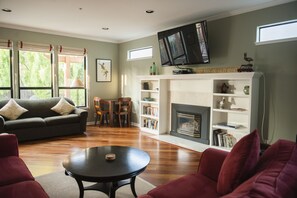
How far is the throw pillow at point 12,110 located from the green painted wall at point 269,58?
4.29 m

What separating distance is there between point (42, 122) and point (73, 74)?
194 centimetres

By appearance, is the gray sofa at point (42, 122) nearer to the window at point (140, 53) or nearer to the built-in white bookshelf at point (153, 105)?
the built-in white bookshelf at point (153, 105)

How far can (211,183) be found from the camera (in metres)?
1.83

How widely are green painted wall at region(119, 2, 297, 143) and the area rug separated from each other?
2326 millimetres

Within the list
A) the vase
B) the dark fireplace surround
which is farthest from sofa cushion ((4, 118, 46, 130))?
the vase

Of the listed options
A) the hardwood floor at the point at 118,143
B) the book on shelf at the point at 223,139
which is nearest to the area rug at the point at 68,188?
the hardwood floor at the point at 118,143

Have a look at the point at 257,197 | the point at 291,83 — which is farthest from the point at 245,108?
the point at 257,197

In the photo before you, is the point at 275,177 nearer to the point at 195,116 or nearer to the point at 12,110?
the point at 195,116

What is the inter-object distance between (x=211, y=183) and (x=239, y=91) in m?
2.56

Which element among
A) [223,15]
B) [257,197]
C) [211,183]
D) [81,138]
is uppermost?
[223,15]

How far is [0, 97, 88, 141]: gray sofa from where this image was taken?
448cm

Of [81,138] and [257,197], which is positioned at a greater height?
[257,197]

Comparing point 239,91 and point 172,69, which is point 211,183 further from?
point 172,69

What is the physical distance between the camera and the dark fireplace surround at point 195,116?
4445mm
